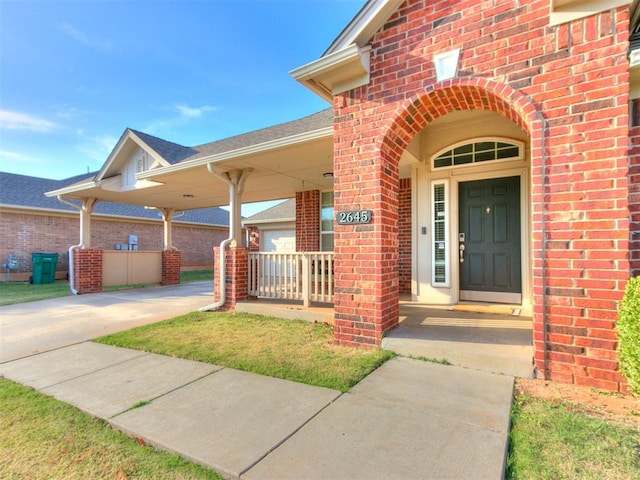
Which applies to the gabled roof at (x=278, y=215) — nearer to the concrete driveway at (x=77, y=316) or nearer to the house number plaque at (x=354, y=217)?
the concrete driveway at (x=77, y=316)

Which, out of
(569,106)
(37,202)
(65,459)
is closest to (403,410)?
(65,459)

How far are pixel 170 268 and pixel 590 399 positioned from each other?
→ 41.1ft

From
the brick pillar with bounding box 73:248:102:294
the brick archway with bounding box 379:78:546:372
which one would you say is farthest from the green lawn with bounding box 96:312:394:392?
the brick pillar with bounding box 73:248:102:294

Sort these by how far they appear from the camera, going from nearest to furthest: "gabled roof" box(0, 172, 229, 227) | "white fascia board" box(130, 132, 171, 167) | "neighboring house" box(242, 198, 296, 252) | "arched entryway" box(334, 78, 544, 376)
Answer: "arched entryway" box(334, 78, 544, 376), "white fascia board" box(130, 132, 171, 167), "gabled roof" box(0, 172, 229, 227), "neighboring house" box(242, 198, 296, 252)

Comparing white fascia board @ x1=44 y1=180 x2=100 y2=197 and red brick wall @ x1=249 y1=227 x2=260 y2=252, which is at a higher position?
white fascia board @ x1=44 y1=180 x2=100 y2=197

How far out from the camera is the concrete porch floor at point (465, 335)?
319cm

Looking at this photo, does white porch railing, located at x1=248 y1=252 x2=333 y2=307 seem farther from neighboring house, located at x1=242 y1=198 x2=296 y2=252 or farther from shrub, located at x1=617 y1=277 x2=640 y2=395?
neighboring house, located at x1=242 y1=198 x2=296 y2=252

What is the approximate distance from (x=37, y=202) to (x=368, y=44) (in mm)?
16225

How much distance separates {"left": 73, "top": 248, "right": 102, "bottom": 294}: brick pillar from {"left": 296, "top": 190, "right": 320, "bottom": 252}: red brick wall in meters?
6.59

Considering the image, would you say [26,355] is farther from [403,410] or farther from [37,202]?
[37,202]

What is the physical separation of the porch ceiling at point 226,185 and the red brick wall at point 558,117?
6.18ft

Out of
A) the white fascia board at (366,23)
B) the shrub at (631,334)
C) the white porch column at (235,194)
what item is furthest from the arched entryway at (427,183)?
the white porch column at (235,194)

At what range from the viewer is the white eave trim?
12.4 ft

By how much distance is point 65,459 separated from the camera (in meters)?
2.03
